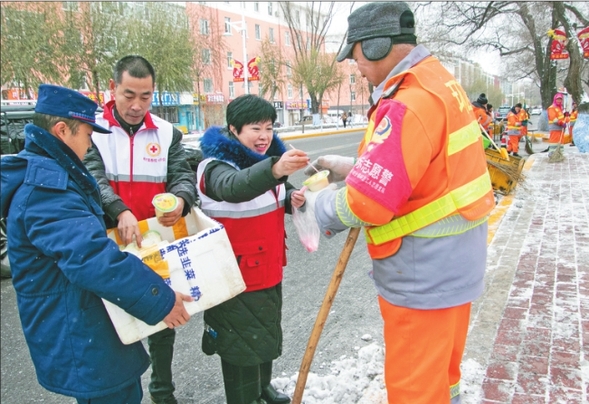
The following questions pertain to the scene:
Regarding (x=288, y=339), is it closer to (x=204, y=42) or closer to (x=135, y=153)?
(x=135, y=153)

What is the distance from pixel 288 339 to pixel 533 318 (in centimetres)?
187

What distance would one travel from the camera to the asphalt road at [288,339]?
10.2 feet

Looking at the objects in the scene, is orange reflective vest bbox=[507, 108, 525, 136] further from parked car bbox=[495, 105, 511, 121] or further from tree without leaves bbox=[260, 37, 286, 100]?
tree without leaves bbox=[260, 37, 286, 100]

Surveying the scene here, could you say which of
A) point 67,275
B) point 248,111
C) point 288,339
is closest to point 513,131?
point 288,339

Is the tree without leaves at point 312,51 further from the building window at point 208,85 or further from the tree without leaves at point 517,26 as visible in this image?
the tree without leaves at point 517,26

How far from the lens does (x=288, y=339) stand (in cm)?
366

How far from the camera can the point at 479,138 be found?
6.03 feet

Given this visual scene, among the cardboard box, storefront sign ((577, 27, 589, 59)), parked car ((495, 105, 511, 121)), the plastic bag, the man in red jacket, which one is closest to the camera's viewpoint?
the cardboard box

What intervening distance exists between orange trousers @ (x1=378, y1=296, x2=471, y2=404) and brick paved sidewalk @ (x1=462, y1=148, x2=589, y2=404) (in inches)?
39.4

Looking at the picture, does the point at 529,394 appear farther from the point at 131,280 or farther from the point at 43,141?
the point at 43,141

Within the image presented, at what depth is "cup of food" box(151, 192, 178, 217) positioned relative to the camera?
7.46 feet

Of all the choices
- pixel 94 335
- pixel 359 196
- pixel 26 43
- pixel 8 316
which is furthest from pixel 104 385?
pixel 26 43

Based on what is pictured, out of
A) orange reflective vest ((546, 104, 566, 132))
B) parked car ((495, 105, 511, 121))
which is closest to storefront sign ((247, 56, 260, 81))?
parked car ((495, 105, 511, 121))

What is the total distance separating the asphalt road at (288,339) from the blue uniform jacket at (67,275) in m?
1.19
